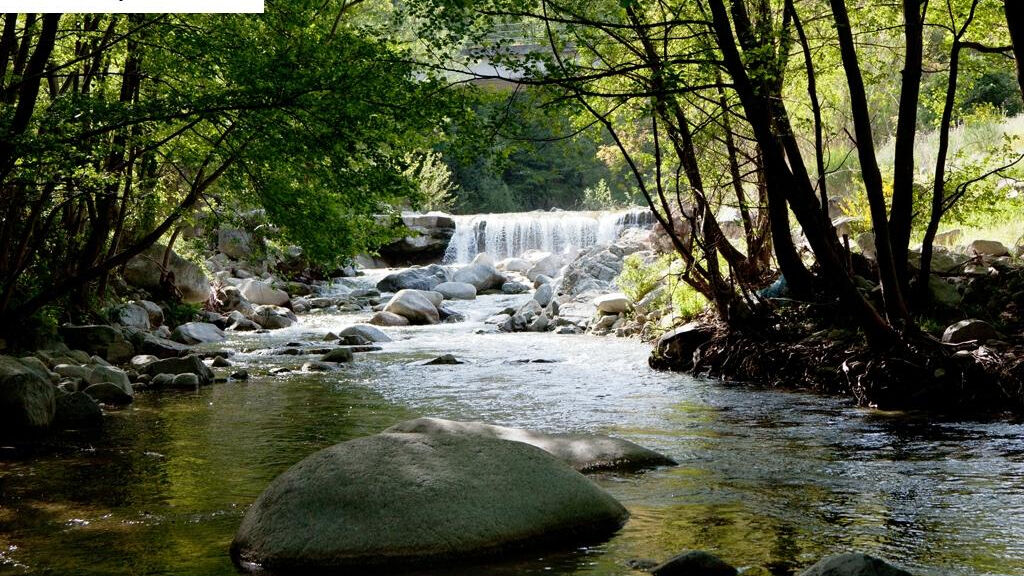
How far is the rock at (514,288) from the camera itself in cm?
2580

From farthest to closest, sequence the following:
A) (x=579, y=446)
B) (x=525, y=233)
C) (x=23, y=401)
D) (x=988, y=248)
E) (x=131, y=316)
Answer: (x=525, y=233) < (x=131, y=316) < (x=988, y=248) < (x=23, y=401) < (x=579, y=446)

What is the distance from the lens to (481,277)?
26.5m

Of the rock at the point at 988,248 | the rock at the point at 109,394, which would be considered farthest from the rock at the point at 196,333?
the rock at the point at 988,248

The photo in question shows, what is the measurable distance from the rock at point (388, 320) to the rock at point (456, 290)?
14.3ft

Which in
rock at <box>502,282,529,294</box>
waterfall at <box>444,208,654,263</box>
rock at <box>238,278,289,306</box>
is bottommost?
rock at <box>238,278,289,306</box>

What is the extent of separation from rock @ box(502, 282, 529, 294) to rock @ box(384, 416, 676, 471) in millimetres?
19194

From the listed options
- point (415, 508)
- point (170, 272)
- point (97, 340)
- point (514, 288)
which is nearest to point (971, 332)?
point (415, 508)

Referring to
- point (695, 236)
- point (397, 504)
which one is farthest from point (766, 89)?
point (397, 504)

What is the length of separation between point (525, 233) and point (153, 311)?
17.0 metres

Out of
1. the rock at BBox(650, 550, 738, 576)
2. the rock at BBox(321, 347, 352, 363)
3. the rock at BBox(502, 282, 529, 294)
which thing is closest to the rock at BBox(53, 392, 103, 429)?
the rock at BBox(321, 347, 352, 363)

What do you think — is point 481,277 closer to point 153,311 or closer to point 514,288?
point 514,288

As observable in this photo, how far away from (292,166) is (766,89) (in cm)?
465

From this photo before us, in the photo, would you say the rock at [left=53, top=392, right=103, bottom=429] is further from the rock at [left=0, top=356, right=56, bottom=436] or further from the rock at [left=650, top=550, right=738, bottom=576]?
the rock at [left=650, top=550, right=738, bottom=576]

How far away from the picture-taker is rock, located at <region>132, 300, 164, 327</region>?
57.1 ft
